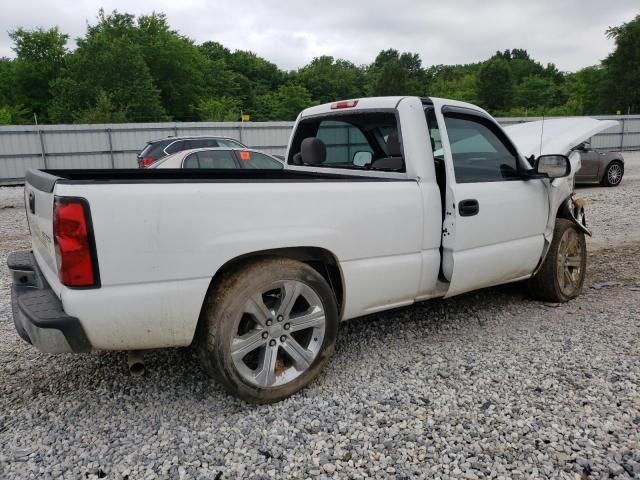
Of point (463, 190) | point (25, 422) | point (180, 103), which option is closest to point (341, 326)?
point (463, 190)

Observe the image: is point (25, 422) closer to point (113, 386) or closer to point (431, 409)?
point (113, 386)

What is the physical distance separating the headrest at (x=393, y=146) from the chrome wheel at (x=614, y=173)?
12.4 metres

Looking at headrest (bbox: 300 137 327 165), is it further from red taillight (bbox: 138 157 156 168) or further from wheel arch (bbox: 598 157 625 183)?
wheel arch (bbox: 598 157 625 183)

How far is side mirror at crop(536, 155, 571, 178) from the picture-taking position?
385cm

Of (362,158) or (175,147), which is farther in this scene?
(175,147)

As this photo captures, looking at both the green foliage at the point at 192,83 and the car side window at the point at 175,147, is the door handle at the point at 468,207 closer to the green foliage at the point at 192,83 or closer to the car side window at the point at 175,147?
the car side window at the point at 175,147

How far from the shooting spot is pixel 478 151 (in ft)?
12.6

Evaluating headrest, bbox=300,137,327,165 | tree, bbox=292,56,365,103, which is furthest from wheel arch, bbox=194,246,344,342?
tree, bbox=292,56,365,103

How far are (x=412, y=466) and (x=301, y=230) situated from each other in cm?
134

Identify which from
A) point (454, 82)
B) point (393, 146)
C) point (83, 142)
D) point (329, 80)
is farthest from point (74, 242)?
point (454, 82)

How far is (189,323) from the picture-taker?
2.56 metres

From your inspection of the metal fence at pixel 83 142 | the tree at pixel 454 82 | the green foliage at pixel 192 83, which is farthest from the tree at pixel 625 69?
the metal fence at pixel 83 142

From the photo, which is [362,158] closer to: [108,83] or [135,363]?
[135,363]

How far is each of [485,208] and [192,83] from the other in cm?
5418
